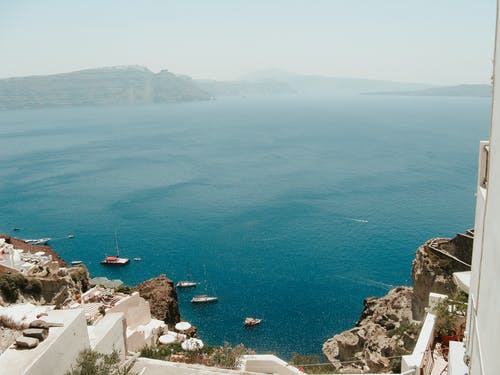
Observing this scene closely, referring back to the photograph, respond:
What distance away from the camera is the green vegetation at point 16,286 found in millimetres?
22266

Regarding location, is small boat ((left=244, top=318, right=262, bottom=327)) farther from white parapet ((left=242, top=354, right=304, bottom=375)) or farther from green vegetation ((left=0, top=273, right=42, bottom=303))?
white parapet ((left=242, top=354, right=304, bottom=375))

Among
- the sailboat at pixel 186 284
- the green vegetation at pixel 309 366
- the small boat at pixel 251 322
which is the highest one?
the green vegetation at pixel 309 366

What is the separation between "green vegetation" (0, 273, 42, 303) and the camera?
22.3 m

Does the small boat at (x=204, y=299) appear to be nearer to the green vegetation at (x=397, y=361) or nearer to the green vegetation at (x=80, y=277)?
the green vegetation at (x=80, y=277)

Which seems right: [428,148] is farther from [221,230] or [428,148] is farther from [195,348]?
[195,348]

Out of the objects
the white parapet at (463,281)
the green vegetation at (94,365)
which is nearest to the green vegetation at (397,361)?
the white parapet at (463,281)

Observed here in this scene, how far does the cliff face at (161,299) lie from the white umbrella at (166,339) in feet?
22.9

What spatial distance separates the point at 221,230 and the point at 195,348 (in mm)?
36651

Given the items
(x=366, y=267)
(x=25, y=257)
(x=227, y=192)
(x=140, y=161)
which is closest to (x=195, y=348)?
(x=25, y=257)

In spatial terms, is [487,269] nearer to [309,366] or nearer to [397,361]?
[397,361]

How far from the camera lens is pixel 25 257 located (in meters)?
28.5

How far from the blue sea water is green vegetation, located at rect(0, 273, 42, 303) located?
14118 mm

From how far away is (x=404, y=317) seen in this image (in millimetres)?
24766

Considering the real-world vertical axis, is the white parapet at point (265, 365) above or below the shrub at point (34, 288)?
above
